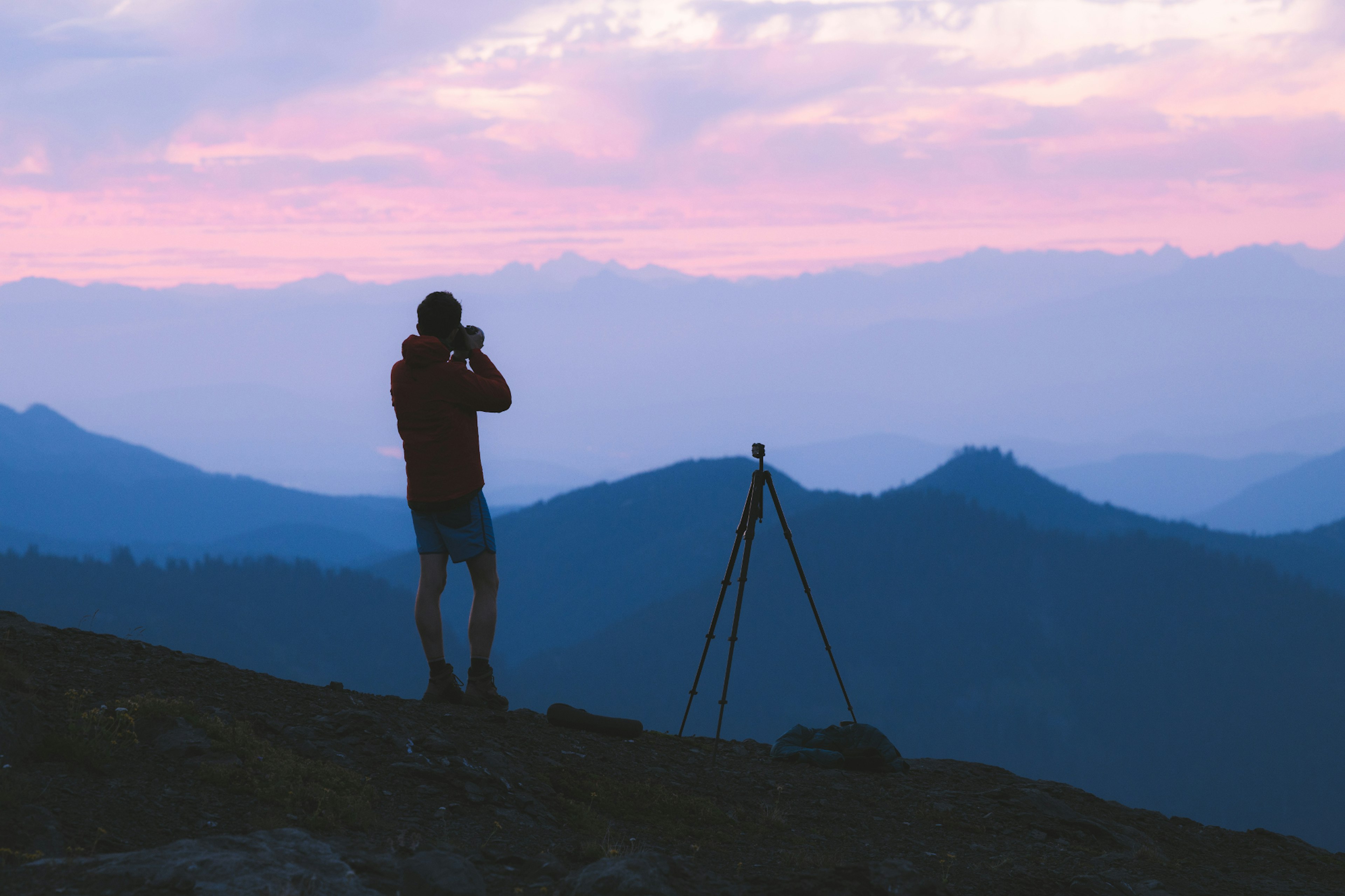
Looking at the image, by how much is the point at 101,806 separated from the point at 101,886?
45.7 inches

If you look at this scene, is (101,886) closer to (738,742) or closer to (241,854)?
(241,854)

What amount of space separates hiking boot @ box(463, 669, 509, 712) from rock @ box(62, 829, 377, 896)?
353cm

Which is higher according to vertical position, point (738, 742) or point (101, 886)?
point (101, 886)

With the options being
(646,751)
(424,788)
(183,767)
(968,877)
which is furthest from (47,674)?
(968,877)

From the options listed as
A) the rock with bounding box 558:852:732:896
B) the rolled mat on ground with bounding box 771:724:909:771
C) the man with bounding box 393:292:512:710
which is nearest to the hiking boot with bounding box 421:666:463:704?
the man with bounding box 393:292:512:710

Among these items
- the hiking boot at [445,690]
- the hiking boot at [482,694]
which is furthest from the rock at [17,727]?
the hiking boot at [482,694]

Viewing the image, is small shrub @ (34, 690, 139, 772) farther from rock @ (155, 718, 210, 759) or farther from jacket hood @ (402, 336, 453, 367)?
jacket hood @ (402, 336, 453, 367)

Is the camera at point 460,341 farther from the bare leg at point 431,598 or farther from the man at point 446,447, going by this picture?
the bare leg at point 431,598

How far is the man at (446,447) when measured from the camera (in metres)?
8.40

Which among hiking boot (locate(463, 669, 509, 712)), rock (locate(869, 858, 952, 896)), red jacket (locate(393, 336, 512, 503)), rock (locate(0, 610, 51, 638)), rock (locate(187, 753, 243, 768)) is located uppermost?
red jacket (locate(393, 336, 512, 503))

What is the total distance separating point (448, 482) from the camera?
8.46m

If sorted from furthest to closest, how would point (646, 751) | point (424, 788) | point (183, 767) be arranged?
point (646, 751), point (424, 788), point (183, 767)

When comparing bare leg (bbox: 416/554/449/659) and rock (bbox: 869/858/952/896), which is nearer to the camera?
rock (bbox: 869/858/952/896)

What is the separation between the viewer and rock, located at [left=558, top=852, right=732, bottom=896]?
541 cm
